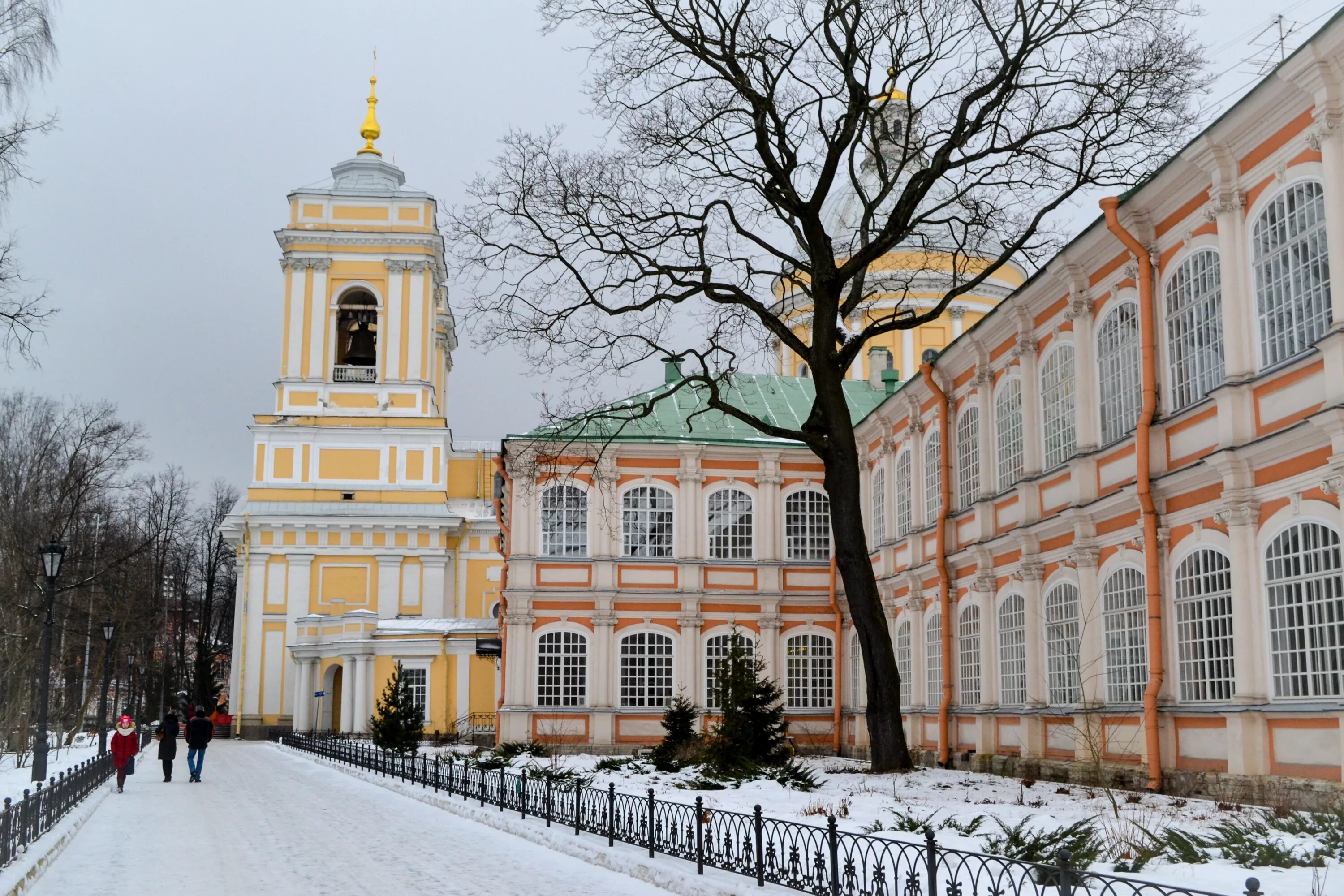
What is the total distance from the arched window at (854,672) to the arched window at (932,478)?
17.2ft

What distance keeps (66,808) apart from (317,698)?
31.0 metres

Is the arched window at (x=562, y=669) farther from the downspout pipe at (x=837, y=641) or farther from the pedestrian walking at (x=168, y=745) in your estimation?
the pedestrian walking at (x=168, y=745)

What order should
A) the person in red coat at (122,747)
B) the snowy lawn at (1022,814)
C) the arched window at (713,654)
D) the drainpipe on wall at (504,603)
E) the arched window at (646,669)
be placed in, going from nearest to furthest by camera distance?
the snowy lawn at (1022,814) → the person in red coat at (122,747) → the drainpipe on wall at (504,603) → the arched window at (713,654) → the arched window at (646,669)

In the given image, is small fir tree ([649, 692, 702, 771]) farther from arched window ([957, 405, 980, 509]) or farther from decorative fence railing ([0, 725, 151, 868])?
decorative fence railing ([0, 725, 151, 868])

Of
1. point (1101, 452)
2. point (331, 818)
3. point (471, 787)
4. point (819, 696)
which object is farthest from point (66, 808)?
point (819, 696)

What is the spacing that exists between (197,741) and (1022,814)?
17455mm

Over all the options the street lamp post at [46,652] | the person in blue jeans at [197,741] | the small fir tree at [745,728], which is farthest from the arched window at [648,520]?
the street lamp post at [46,652]

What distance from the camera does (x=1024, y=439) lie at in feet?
70.2

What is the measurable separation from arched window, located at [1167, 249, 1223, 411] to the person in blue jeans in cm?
1800

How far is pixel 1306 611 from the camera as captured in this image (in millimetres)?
13898

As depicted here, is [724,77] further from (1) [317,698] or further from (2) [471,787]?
(1) [317,698]

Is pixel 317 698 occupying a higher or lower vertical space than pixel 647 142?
lower

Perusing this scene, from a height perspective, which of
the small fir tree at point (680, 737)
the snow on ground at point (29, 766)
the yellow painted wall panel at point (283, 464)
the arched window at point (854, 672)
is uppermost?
the yellow painted wall panel at point (283, 464)

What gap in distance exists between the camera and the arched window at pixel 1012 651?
21609mm
